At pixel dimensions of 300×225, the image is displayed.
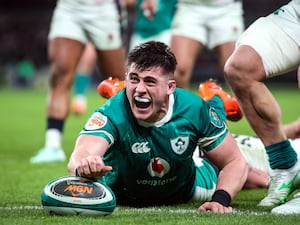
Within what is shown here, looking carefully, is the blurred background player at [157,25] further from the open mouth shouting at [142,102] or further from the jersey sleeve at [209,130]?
the open mouth shouting at [142,102]

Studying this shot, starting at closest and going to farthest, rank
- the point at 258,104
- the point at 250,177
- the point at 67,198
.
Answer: the point at 67,198
the point at 258,104
the point at 250,177

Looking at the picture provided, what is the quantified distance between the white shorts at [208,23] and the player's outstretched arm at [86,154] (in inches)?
134

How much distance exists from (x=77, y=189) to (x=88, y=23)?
386 centimetres

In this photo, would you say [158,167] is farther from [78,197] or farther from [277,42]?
[277,42]

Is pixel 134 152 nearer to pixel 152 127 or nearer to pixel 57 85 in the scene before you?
pixel 152 127

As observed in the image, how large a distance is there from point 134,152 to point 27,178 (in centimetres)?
191

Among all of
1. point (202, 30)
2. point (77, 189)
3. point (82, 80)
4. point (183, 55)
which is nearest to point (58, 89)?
point (183, 55)

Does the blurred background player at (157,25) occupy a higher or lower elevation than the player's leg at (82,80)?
higher

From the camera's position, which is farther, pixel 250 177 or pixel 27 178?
pixel 27 178

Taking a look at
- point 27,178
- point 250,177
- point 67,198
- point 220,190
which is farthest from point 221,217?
point 27,178

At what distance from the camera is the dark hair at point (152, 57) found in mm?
4512

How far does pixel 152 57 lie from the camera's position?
4.53m

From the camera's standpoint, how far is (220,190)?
474cm

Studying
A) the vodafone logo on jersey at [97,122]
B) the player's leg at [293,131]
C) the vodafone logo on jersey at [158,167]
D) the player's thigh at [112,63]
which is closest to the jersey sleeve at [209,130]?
the vodafone logo on jersey at [158,167]
